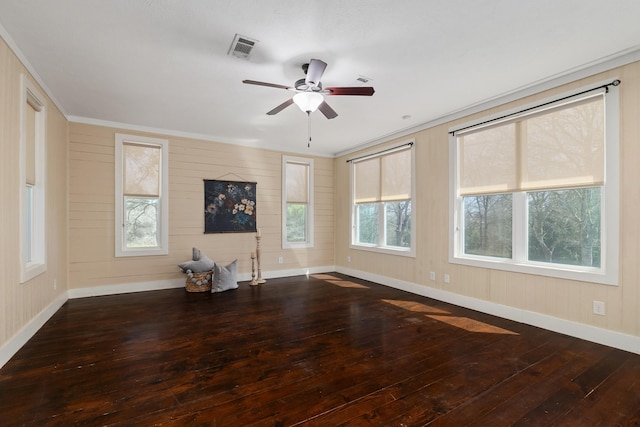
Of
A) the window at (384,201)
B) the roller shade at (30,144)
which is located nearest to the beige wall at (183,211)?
the window at (384,201)

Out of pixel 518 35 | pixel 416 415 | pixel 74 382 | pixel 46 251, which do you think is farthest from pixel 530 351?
pixel 46 251

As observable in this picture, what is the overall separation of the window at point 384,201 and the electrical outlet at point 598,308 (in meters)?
2.36

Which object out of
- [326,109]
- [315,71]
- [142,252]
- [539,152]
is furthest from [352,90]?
[142,252]

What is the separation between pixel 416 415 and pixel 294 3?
2878mm

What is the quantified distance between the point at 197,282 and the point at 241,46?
3717 millimetres

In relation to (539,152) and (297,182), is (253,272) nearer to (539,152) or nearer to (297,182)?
(297,182)

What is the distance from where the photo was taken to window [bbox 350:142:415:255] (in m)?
5.29

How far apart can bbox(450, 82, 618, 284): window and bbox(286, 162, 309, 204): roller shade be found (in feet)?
10.5

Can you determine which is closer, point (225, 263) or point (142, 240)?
point (142, 240)

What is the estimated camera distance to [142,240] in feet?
16.9

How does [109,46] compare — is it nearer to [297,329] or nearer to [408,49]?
[408,49]

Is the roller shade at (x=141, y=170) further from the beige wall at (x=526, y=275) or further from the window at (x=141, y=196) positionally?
the beige wall at (x=526, y=275)

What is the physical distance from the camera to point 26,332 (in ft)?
9.82

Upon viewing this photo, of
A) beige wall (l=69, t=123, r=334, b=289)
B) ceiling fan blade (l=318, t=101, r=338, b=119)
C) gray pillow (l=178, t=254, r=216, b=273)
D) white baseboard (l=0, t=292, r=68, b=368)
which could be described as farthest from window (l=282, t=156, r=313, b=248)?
white baseboard (l=0, t=292, r=68, b=368)
